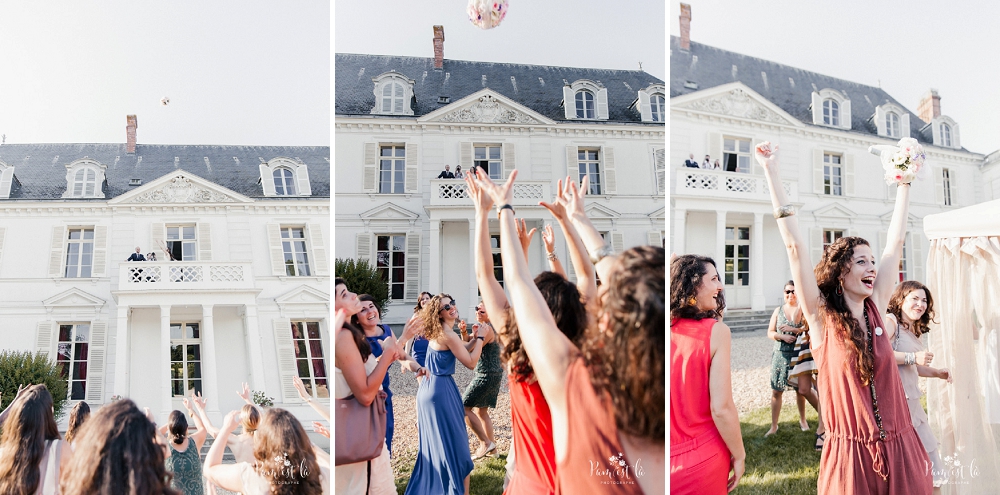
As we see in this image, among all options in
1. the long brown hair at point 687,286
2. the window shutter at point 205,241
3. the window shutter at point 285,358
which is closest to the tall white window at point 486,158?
the long brown hair at point 687,286

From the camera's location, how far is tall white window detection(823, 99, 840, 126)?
13.1 ft

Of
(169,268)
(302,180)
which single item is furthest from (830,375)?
(169,268)

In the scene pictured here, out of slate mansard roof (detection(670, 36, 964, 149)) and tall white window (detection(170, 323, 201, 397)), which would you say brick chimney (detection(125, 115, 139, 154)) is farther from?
slate mansard roof (detection(670, 36, 964, 149))

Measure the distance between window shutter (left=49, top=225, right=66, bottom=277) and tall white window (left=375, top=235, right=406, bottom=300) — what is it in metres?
1.86

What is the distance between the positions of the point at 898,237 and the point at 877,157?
72cm

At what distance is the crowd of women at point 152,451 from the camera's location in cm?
325

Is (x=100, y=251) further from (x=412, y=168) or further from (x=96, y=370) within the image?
(x=412, y=168)

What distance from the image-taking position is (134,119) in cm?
369

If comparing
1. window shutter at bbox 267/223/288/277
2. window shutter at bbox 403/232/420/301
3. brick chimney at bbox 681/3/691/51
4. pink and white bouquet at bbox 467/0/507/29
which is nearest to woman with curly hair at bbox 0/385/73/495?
window shutter at bbox 267/223/288/277

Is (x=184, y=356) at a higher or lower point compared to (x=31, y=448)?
higher

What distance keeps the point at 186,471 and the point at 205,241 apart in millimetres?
1284

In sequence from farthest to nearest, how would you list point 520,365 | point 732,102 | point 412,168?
1. point 732,102
2. point 412,168
3. point 520,365

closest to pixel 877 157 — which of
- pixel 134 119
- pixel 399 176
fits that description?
pixel 399 176

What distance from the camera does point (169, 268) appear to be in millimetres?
3592
